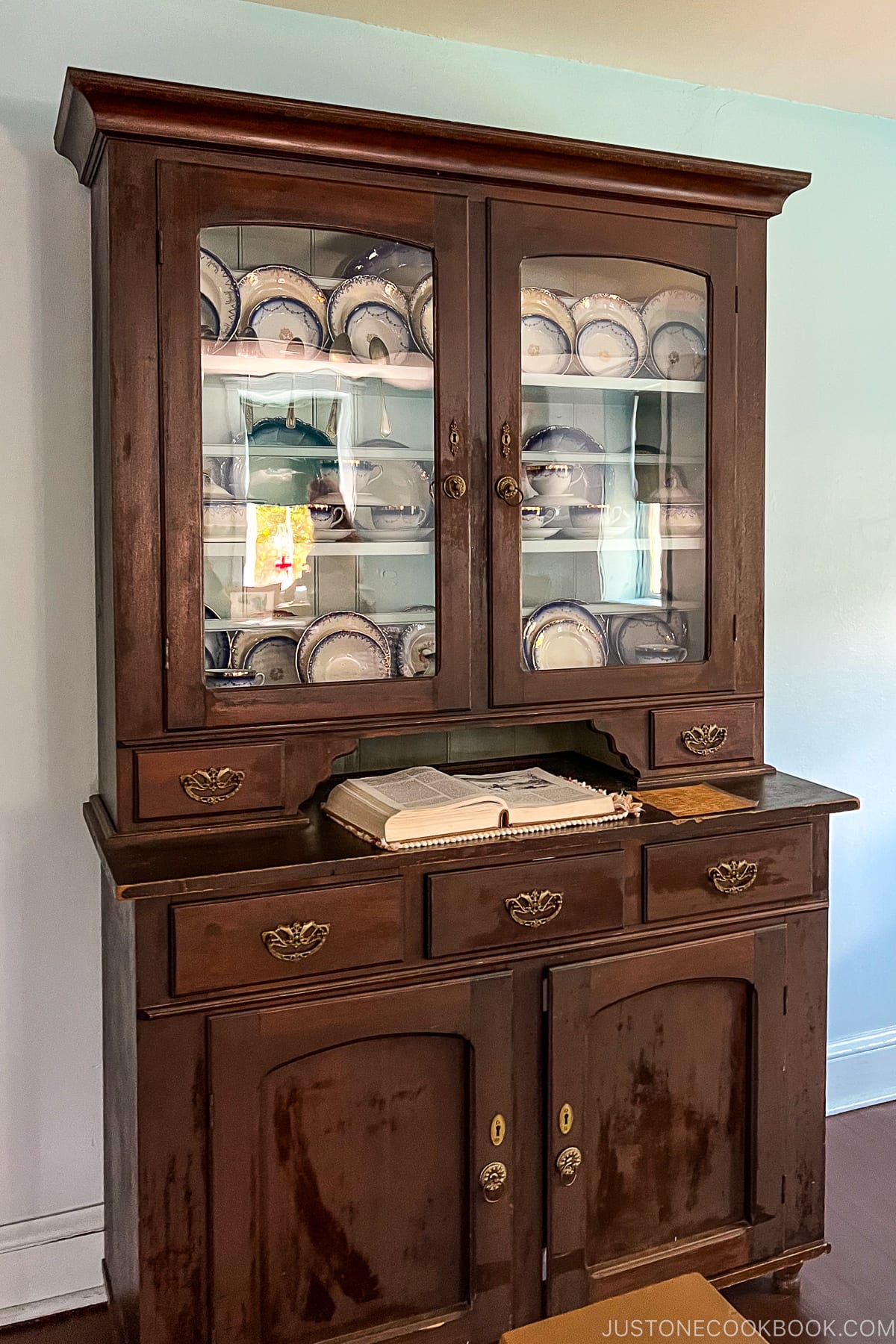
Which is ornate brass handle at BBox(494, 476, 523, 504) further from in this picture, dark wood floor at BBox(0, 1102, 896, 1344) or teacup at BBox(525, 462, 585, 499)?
dark wood floor at BBox(0, 1102, 896, 1344)

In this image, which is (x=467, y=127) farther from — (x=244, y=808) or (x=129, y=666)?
(x=244, y=808)

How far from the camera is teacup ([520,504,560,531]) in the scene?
1.98 m

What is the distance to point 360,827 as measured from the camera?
5.96 ft

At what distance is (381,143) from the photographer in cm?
178

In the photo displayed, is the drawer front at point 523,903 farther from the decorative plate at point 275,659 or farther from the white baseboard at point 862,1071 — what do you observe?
the white baseboard at point 862,1071

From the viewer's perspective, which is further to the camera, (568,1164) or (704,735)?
(704,735)

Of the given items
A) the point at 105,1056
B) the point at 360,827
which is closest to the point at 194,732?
the point at 360,827

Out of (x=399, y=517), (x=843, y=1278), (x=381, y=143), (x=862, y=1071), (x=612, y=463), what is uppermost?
(x=381, y=143)

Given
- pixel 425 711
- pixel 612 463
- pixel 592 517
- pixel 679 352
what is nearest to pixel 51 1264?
pixel 425 711

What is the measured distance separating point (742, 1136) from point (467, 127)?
182 centimetres

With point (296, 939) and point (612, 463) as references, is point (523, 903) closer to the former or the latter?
point (296, 939)

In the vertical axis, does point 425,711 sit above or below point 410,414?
below

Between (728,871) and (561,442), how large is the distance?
82 cm

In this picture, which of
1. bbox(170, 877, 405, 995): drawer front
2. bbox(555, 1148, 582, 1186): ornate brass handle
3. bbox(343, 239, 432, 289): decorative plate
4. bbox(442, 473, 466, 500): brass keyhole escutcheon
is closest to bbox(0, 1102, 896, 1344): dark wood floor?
bbox(555, 1148, 582, 1186): ornate brass handle
